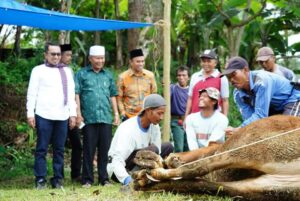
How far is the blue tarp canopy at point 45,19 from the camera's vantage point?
24.2 ft

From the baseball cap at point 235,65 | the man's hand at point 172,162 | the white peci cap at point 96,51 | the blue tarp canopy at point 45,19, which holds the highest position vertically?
the blue tarp canopy at point 45,19

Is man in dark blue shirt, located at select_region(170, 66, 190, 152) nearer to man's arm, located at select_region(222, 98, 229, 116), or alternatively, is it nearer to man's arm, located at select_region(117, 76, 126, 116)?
man's arm, located at select_region(222, 98, 229, 116)

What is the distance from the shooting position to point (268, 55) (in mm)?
8156

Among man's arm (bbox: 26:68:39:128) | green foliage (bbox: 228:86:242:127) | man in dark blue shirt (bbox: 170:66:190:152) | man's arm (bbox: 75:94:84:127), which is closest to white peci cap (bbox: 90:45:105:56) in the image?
man's arm (bbox: 75:94:84:127)

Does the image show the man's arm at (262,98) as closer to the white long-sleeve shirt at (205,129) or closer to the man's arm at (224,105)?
the white long-sleeve shirt at (205,129)

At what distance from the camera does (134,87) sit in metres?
8.27

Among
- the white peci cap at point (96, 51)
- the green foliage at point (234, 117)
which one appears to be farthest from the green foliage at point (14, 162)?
the green foliage at point (234, 117)

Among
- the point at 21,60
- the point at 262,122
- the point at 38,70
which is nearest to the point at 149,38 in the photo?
the point at 21,60

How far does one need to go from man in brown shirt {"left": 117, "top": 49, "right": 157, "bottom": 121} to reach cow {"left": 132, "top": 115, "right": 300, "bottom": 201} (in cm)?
296

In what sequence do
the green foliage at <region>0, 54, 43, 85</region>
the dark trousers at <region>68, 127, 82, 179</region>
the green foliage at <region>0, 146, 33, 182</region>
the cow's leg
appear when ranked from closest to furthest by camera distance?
1. the cow's leg
2. the dark trousers at <region>68, 127, 82, 179</region>
3. the green foliage at <region>0, 146, 33, 182</region>
4. the green foliage at <region>0, 54, 43, 85</region>

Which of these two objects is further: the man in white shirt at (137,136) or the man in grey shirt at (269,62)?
the man in grey shirt at (269,62)

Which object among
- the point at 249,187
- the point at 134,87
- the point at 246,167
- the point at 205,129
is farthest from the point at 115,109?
the point at 249,187

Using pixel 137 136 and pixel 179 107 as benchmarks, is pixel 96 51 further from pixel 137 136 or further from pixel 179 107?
pixel 137 136

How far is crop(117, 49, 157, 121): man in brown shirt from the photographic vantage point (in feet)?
27.0
